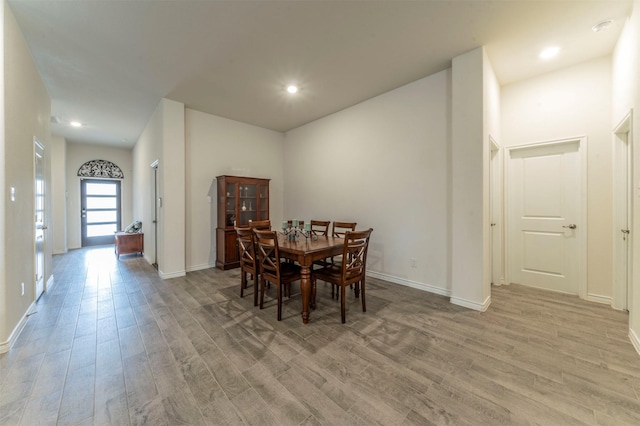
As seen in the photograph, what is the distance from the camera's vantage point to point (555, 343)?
2170 millimetres

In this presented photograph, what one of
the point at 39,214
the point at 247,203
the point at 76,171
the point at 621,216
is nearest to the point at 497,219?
the point at 621,216

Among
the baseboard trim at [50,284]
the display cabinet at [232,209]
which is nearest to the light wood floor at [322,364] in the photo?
the baseboard trim at [50,284]

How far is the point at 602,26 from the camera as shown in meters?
2.45

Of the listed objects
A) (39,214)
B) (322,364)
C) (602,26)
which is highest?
(602,26)

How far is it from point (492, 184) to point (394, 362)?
2.99m

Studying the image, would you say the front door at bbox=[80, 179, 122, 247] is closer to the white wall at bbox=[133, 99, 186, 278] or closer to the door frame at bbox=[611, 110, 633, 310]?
the white wall at bbox=[133, 99, 186, 278]

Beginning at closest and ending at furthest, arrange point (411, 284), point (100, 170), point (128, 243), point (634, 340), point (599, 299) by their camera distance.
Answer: point (634, 340)
point (599, 299)
point (411, 284)
point (128, 243)
point (100, 170)

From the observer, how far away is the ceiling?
2.25 metres

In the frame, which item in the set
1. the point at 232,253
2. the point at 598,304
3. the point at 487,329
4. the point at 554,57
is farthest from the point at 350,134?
the point at 598,304

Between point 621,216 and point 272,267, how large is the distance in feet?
13.0

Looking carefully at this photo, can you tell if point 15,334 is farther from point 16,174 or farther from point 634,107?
point 634,107

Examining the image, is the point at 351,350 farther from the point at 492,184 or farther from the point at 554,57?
the point at 554,57

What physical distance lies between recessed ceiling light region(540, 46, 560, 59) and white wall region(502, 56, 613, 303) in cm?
47

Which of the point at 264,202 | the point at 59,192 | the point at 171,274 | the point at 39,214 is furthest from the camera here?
the point at 59,192
